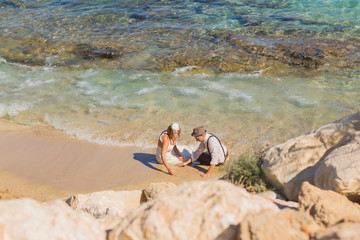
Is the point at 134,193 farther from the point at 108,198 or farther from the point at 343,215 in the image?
the point at 343,215

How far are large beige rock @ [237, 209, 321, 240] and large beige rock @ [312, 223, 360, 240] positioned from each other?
13cm

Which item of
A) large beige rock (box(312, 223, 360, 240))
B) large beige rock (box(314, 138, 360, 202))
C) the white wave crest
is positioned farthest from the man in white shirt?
the white wave crest

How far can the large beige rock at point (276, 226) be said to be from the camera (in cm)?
303

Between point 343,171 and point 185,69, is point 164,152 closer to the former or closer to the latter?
point 343,171

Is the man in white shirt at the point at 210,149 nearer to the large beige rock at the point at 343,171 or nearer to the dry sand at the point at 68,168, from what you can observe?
the dry sand at the point at 68,168

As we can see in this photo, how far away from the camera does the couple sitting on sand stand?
300 inches

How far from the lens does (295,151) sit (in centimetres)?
565

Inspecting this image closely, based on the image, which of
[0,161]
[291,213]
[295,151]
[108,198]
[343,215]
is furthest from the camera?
[0,161]

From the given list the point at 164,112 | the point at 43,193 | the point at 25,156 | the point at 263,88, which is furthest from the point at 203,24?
the point at 43,193

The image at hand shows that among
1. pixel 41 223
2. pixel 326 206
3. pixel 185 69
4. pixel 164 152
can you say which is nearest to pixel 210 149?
pixel 164 152

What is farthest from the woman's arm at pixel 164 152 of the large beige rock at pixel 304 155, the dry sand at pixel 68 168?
the large beige rock at pixel 304 155

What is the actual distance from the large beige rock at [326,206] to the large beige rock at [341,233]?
705mm

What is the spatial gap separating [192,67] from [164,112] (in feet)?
10.1

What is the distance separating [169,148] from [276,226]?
5.24 meters
